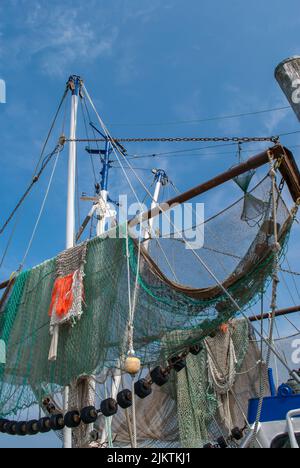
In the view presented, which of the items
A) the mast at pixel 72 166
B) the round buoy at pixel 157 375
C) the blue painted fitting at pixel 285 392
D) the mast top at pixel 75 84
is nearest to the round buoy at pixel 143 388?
the round buoy at pixel 157 375

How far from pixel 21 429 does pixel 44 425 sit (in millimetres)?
618

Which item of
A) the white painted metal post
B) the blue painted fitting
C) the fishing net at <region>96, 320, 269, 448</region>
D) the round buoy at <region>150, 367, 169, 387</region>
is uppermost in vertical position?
the white painted metal post

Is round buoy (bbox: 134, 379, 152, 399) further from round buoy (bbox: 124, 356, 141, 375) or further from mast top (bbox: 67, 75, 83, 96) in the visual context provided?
mast top (bbox: 67, 75, 83, 96)

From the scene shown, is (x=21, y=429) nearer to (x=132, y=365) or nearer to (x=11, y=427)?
(x=11, y=427)

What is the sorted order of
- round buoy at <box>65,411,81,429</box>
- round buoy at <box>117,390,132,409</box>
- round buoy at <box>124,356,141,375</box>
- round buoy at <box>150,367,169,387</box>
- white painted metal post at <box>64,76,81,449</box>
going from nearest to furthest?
round buoy at <box>124,356,141,375</box>, round buoy at <box>117,390,132,409</box>, round buoy at <box>150,367,169,387</box>, round buoy at <box>65,411,81,429</box>, white painted metal post at <box>64,76,81,449</box>

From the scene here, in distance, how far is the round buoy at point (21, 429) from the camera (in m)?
8.51

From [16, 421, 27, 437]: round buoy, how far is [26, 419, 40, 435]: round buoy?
0.07m

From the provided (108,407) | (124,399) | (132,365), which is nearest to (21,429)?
(108,407)

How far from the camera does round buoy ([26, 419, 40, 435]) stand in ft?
27.3

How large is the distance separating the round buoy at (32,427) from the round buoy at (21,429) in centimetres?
7

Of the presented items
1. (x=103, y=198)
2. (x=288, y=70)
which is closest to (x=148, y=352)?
(x=288, y=70)

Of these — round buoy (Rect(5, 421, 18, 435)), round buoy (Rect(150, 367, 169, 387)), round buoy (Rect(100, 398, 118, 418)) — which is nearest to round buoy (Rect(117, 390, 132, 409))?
round buoy (Rect(100, 398, 118, 418))

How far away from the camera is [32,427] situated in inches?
330
